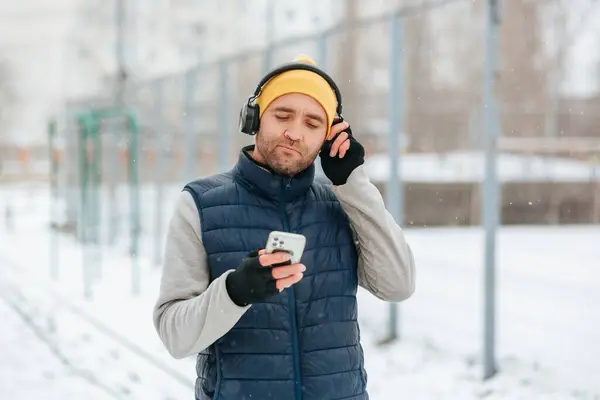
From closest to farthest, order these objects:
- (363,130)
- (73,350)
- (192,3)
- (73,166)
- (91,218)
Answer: (73,350), (363,130), (91,218), (73,166), (192,3)

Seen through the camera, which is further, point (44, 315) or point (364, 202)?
point (44, 315)

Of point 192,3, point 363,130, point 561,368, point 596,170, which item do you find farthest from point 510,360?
point 192,3

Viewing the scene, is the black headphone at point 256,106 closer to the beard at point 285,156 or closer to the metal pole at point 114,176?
the beard at point 285,156

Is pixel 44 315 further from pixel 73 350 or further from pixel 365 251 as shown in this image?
pixel 365 251

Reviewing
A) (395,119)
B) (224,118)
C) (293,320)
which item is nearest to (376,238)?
(293,320)

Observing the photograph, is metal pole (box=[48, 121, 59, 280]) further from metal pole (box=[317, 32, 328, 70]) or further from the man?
the man

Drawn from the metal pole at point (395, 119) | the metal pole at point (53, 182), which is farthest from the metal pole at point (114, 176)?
the metal pole at point (395, 119)

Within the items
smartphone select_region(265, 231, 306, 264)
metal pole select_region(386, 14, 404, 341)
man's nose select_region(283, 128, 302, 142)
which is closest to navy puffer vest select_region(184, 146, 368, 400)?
man's nose select_region(283, 128, 302, 142)

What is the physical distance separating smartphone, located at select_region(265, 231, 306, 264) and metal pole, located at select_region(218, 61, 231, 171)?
8.87 metres

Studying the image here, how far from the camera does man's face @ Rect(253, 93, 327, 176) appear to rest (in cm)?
211

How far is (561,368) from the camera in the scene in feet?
20.4

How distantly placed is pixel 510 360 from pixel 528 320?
226cm

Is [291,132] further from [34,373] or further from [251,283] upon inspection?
[34,373]

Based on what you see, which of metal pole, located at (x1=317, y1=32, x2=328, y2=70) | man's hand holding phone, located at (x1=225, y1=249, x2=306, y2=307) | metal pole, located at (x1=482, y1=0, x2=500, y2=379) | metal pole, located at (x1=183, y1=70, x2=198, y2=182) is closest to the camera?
man's hand holding phone, located at (x1=225, y1=249, x2=306, y2=307)
